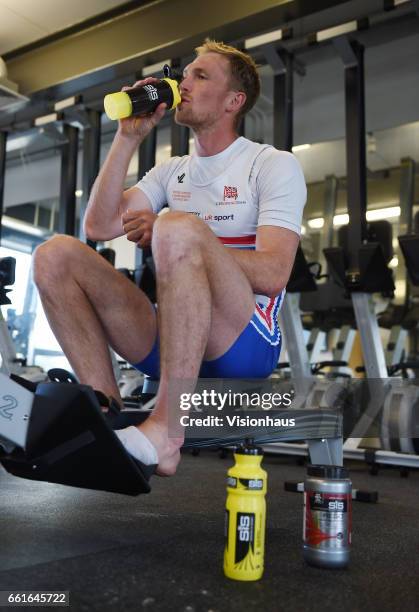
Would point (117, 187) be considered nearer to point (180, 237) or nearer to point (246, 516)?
point (180, 237)

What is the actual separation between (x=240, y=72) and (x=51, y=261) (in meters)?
0.80

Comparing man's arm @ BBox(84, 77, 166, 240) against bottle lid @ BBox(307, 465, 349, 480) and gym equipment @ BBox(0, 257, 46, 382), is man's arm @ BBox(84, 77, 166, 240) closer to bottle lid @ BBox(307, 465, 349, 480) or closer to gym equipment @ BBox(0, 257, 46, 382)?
gym equipment @ BBox(0, 257, 46, 382)

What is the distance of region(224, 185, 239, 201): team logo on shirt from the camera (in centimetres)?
152

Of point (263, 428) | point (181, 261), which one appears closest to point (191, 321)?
point (181, 261)

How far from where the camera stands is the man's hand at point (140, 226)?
1260mm

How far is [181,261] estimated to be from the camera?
1104 mm

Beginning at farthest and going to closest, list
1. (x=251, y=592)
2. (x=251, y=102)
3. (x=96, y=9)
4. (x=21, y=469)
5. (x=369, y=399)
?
(x=96, y=9)
(x=369, y=399)
(x=251, y=102)
(x=21, y=469)
(x=251, y=592)

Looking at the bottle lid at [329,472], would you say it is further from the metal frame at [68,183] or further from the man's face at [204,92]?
the metal frame at [68,183]

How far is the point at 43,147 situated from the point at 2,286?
136 inches

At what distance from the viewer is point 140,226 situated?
1.26 metres

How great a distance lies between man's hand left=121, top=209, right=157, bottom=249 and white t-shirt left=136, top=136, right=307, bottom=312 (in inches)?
10.3

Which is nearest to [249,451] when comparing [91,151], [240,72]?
[240,72]

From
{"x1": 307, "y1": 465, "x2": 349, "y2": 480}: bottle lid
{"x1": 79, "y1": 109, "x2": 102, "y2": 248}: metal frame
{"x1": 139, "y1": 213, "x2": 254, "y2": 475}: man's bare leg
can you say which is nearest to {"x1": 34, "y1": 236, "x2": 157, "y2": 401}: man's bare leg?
{"x1": 139, "y1": 213, "x2": 254, "y2": 475}: man's bare leg

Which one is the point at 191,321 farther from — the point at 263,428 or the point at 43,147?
the point at 43,147
